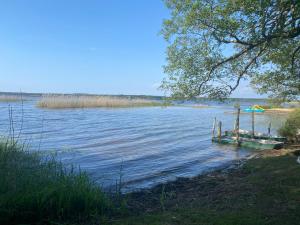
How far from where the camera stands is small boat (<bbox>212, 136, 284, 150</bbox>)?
66.3 ft

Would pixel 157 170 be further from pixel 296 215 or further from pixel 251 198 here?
pixel 296 215

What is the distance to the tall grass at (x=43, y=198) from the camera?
648 cm

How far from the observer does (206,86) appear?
10.8 meters

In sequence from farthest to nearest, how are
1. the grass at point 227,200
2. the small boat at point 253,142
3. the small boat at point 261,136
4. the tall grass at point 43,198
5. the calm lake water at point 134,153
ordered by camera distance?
the small boat at point 261,136
the small boat at point 253,142
the calm lake water at point 134,153
the grass at point 227,200
the tall grass at point 43,198

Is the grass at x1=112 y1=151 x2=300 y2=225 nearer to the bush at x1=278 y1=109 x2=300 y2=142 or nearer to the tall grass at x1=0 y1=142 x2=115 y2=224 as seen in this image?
the tall grass at x1=0 y1=142 x2=115 y2=224

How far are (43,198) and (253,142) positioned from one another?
17.5 metres

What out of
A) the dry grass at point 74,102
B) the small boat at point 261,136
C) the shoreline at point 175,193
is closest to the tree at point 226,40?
the shoreline at point 175,193

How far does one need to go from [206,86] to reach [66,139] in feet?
45.7

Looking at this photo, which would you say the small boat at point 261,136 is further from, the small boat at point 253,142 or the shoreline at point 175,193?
the shoreline at point 175,193

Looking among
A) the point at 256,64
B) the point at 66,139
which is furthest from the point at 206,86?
the point at 66,139

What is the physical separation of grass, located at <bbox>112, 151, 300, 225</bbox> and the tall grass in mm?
858

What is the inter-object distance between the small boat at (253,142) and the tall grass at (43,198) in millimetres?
15118

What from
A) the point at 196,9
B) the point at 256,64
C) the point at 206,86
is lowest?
the point at 206,86

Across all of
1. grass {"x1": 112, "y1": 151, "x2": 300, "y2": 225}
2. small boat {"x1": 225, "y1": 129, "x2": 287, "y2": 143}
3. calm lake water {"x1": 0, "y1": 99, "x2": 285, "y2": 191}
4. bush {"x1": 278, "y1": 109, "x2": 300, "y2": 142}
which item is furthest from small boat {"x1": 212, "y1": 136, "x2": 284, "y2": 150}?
grass {"x1": 112, "y1": 151, "x2": 300, "y2": 225}
